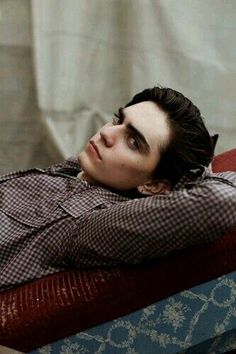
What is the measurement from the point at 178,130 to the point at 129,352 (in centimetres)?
50

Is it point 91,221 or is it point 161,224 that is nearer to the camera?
point 161,224

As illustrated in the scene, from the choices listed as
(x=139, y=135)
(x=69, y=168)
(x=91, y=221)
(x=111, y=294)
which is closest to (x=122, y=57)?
(x=69, y=168)

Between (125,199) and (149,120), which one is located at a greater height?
(149,120)

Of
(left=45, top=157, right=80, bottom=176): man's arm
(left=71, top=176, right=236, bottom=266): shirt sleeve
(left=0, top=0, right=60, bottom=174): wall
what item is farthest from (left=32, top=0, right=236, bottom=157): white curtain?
(left=71, top=176, right=236, bottom=266): shirt sleeve

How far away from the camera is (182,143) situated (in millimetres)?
1208

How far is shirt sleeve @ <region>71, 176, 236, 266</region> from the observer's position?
0.91 meters

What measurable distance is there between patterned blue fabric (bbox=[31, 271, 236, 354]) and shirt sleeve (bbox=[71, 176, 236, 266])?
0.10 m

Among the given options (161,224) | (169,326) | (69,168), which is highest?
(161,224)

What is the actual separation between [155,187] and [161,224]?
0.33 m

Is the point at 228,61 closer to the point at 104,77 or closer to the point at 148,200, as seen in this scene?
the point at 104,77

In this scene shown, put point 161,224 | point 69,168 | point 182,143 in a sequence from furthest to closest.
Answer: point 69,168
point 182,143
point 161,224

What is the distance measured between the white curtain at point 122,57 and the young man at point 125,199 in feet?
1.51

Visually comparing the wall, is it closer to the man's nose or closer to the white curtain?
the white curtain

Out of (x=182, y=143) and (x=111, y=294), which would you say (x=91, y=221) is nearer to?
(x=111, y=294)
